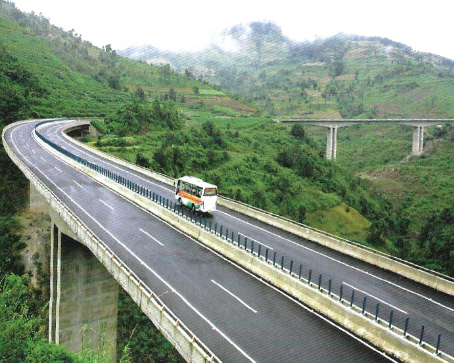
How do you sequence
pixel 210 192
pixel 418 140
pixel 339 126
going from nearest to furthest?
1. pixel 210 192
2. pixel 339 126
3. pixel 418 140

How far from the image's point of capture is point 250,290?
17.7 m

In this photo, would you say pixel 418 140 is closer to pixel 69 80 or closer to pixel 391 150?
pixel 391 150

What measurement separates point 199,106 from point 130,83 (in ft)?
133

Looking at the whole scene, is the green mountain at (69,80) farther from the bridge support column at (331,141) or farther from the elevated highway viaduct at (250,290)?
the elevated highway viaduct at (250,290)

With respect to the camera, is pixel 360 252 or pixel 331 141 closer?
pixel 360 252

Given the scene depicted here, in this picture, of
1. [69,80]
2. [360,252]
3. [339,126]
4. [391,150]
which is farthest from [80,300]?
[69,80]

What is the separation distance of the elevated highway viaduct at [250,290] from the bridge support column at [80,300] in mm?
3326

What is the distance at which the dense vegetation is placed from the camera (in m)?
31.8

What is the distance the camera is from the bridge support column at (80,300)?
2658 centimetres

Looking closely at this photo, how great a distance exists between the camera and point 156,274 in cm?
1914

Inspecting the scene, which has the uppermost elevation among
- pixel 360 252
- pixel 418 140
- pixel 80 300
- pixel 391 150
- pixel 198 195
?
pixel 418 140

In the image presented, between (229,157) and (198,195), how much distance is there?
3202 cm

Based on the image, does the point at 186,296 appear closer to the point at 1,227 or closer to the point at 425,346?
the point at 425,346

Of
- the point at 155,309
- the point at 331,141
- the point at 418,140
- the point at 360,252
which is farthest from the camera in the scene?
the point at 418,140
